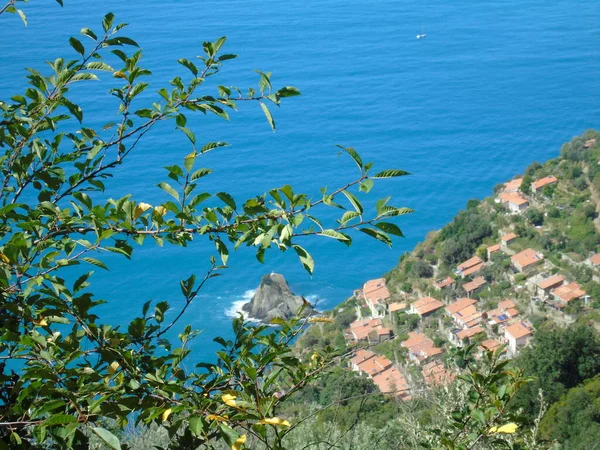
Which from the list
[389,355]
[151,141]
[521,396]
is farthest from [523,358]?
[151,141]

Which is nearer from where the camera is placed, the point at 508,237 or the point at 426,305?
the point at 426,305

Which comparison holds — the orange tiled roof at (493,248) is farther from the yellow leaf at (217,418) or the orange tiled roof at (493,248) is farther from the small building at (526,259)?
the yellow leaf at (217,418)

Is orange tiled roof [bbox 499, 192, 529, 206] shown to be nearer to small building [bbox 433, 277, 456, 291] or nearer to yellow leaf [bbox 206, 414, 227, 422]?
small building [bbox 433, 277, 456, 291]

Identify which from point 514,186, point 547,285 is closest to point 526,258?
point 547,285

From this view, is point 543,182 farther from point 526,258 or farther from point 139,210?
point 139,210

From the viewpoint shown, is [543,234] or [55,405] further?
[543,234]

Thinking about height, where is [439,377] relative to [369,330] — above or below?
below

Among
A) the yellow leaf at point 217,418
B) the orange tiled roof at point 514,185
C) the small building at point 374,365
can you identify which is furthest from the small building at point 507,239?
the yellow leaf at point 217,418

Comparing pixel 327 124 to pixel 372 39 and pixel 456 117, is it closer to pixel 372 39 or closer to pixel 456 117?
pixel 456 117
